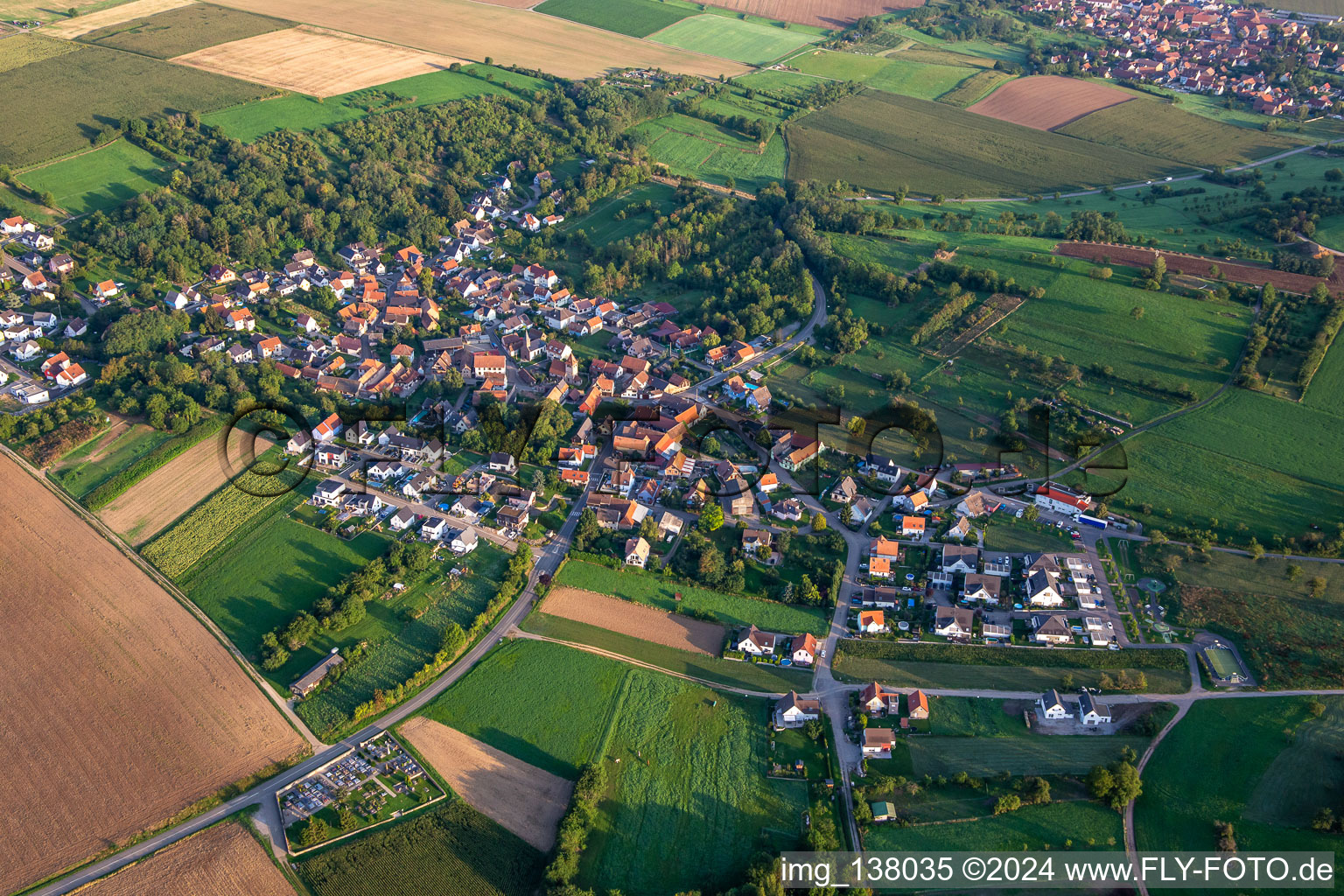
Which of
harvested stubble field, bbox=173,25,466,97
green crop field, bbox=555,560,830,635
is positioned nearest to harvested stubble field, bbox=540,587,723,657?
green crop field, bbox=555,560,830,635

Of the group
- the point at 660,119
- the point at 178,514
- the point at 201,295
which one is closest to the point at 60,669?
the point at 178,514

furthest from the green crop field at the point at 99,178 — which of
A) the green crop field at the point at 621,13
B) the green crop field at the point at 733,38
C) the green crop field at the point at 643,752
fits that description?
the green crop field at the point at 733,38

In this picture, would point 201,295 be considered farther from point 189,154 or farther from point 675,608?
point 675,608

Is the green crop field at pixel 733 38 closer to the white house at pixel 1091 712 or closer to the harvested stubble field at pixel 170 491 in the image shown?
the harvested stubble field at pixel 170 491

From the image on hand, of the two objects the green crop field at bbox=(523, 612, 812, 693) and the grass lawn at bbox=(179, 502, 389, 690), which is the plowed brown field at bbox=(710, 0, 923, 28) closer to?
the grass lawn at bbox=(179, 502, 389, 690)

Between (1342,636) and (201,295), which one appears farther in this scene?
(201,295)

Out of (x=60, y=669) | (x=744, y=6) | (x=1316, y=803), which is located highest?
(x=744, y=6)

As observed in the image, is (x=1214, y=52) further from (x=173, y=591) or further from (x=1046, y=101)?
(x=173, y=591)

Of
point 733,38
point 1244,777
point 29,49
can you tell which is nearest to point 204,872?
point 1244,777
